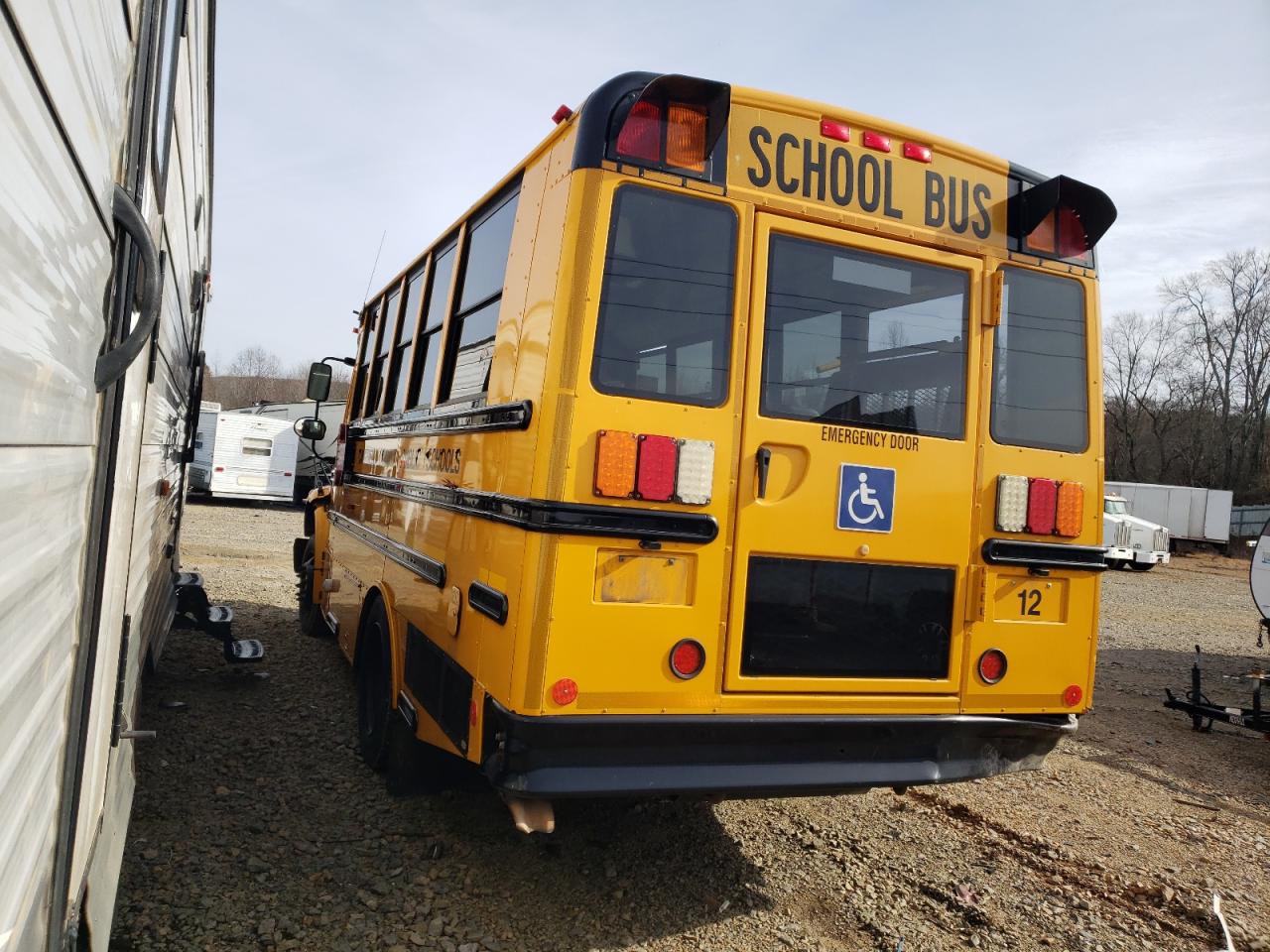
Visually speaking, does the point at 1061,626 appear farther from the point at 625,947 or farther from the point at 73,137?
the point at 73,137

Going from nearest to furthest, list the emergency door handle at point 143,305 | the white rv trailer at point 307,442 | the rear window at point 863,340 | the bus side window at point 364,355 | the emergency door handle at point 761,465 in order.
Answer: the emergency door handle at point 143,305 → the emergency door handle at point 761,465 → the rear window at point 863,340 → the bus side window at point 364,355 → the white rv trailer at point 307,442

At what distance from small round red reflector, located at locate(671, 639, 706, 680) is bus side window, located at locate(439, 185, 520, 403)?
4.10ft

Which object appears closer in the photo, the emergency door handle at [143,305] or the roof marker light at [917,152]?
the emergency door handle at [143,305]

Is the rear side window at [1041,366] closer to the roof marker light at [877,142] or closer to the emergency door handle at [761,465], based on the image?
the roof marker light at [877,142]

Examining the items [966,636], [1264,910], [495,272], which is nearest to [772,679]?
[966,636]

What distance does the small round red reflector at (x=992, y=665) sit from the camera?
3486 mm

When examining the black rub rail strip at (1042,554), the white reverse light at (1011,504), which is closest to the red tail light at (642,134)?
the white reverse light at (1011,504)

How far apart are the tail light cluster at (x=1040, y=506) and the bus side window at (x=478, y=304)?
2.10m

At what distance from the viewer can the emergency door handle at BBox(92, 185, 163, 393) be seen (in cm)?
148

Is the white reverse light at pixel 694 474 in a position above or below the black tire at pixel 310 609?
above

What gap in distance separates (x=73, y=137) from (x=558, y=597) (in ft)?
6.37

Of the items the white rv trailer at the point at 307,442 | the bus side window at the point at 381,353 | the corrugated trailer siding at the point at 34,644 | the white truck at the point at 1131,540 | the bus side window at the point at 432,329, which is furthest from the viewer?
the white truck at the point at 1131,540

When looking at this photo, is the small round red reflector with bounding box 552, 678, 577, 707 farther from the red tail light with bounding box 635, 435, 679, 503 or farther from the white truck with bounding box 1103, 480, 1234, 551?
the white truck with bounding box 1103, 480, 1234, 551

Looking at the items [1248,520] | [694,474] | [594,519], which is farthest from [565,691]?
[1248,520]
